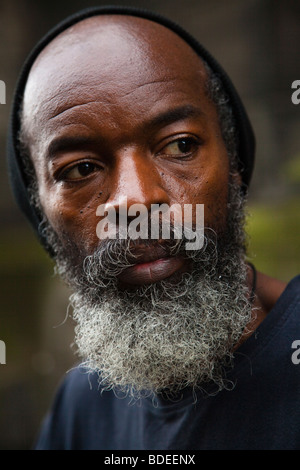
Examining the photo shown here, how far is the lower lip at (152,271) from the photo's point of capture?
149cm

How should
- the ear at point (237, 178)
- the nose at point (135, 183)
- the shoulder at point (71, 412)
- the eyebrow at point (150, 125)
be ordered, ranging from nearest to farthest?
the nose at point (135, 183), the eyebrow at point (150, 125), the ear at point (237, 178), the shoulder at point (71, 412)

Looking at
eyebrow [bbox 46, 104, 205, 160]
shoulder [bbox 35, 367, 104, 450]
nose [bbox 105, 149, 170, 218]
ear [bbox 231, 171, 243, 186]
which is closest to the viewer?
nose [bbox 105, 149, 170, 218]

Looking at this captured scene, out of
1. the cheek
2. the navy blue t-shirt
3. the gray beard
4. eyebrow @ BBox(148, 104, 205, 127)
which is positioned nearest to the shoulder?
the navy blue t-shirt

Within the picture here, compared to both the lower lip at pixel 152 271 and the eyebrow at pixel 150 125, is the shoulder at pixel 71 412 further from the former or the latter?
the eyebrow at pixel 150 125

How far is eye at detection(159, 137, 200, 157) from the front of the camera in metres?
1.60

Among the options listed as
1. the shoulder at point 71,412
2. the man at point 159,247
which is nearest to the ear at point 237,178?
the man at point 159,247

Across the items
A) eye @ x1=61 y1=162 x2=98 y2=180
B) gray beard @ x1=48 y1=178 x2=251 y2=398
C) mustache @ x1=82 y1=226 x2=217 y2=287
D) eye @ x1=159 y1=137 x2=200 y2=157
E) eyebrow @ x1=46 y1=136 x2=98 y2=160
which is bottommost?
gray beard @ x1=48 y1=178 x2=251 y2=398

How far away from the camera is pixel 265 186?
3.28 meters

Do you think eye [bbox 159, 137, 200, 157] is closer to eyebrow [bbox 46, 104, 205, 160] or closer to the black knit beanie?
eyebrow [bbox 46, 104, 205, 160]

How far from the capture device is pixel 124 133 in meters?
1.54

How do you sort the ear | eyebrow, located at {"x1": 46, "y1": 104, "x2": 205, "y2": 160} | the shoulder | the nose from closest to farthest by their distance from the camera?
the nose → eyebrow, located at {"x1": 46, "y1": 104, "x2": 205, "y2": 160} → the ear → the shoulder

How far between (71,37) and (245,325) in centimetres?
120

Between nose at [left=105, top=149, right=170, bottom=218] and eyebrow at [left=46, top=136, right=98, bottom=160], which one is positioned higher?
eyebrow at [left=46, top=136, right=98, bottom=160]
